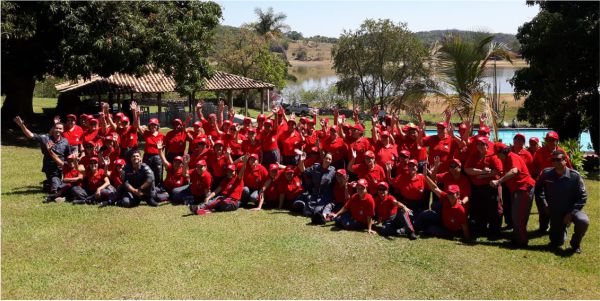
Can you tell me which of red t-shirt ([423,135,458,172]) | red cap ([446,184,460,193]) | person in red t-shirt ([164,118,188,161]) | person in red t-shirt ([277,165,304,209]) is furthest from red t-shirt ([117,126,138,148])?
red cap ([446,184,460,193])

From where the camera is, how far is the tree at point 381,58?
37125 mm

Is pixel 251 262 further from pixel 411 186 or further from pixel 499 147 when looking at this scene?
pixel 499 147

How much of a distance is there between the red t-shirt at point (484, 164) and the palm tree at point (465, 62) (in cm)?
452

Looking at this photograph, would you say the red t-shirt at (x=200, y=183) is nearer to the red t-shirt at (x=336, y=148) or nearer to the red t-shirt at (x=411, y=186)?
the red t-shirt at (x=336, y=148)

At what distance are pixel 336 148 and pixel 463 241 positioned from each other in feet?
10.1

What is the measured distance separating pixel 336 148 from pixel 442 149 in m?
1.99

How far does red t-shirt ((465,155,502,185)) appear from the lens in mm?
8273

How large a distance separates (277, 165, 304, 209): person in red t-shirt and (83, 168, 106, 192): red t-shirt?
342cm

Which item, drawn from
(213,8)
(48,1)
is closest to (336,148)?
(48,1)

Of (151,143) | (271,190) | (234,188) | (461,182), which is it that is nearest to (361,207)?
(461,182)

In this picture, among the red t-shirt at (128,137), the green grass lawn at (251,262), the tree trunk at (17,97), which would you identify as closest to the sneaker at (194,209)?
the green grass lawn at (251,262)

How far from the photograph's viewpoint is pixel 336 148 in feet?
33.7

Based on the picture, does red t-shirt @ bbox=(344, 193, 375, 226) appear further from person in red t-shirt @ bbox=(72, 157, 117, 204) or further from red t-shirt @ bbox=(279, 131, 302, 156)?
person in red t-shirt @ bbox=(72, 157, 117, 204)

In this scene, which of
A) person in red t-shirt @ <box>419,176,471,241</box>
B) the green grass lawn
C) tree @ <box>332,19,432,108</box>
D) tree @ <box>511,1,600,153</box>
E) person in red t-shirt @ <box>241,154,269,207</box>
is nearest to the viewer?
the green grass lawn
